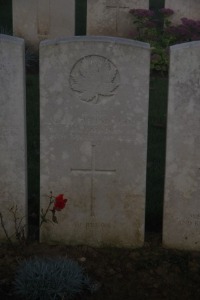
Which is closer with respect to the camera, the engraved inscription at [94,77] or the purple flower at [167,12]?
the engraved inscription at [94,77]

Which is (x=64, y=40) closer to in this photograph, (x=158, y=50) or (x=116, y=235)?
(x=116, y=235)

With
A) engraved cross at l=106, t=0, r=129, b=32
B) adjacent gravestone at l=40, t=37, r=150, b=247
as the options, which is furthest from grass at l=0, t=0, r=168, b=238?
engraved cross at l=106, t=0, r=129, b=32

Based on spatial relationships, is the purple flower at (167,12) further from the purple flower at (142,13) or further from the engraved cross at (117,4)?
the engraved cross at (117,4)

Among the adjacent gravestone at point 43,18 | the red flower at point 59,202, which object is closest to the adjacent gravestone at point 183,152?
the red flower at point 59,202

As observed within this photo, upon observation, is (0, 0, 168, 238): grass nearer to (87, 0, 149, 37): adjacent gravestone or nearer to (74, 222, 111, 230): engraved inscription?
(74, 222, 111, 230): engraved inscription

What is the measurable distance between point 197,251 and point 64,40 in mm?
2045

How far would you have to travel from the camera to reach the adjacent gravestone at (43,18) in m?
11.4

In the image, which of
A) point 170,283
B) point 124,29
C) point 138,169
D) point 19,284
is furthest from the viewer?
point 124,29

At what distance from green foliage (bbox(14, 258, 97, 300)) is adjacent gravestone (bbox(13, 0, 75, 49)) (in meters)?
8.04

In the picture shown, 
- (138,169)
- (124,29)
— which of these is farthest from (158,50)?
(138,169)

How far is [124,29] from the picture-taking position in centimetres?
1198

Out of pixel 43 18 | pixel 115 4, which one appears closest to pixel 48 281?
pixel 43 18

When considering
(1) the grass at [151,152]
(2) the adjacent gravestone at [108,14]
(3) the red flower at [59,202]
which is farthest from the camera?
(2) the adjacent gravestone at [108,14]

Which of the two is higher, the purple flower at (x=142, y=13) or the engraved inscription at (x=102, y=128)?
the purple flower at (x=142, y=13)
